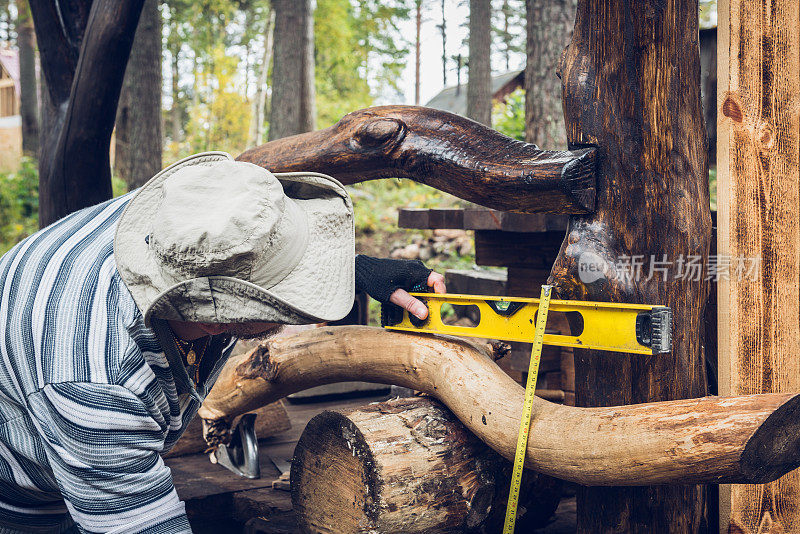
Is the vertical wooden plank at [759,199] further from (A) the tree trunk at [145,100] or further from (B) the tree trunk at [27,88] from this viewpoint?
(B) the tree trunk at [27,88]

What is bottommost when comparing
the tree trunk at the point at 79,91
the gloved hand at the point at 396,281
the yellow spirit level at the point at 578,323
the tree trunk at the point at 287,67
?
the yellow spirit level at the point at 578,323

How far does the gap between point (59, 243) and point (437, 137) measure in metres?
1.45

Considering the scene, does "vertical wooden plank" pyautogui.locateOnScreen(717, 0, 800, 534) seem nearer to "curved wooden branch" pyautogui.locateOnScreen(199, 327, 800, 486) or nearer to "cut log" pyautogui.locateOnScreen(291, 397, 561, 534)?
"curved wooden branch" pyautogui.locateOnScreen(199, 327, 800, 486)

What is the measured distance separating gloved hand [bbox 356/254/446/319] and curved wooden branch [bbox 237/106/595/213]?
0.39 metres

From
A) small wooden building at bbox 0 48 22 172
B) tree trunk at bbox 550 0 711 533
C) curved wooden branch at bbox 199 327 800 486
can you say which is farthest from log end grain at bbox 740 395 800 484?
small wooden building at bbox 0 48 22 172

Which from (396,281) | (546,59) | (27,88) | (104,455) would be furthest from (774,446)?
(27,88)

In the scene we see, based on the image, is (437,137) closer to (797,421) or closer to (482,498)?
(482,498)

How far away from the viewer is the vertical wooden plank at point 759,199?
2611mm

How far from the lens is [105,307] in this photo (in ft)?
6.05

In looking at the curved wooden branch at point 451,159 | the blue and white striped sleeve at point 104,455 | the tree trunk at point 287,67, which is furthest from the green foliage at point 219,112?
the blue and white striped sleeve at point 104,455

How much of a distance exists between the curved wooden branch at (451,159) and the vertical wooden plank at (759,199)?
0.66 meters

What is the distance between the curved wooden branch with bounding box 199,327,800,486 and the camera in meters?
1.84

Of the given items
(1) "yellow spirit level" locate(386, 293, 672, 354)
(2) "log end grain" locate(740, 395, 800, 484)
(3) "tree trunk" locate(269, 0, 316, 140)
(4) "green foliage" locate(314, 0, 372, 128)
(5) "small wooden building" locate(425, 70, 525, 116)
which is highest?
(4) "green foliage" locate(314, 0, 372, 128)

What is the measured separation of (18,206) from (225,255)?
1279 centimetres
